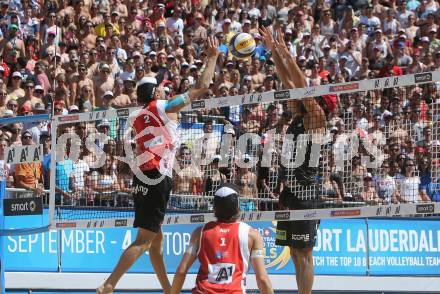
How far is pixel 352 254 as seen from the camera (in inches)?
647

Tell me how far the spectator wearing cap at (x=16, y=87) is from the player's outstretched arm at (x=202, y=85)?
8.21m

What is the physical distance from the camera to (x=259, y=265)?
7.97 m

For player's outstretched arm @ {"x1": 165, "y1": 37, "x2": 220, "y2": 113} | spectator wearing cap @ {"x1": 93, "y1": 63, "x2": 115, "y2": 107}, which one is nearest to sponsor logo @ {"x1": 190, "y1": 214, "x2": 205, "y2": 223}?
player's outstretched arm @ {"x1": 165, "y1": 37, "x2": 220, "y2": 113}

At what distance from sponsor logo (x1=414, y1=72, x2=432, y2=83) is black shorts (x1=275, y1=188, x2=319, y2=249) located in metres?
1.89

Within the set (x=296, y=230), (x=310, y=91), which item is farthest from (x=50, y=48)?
(x=296, y=230)

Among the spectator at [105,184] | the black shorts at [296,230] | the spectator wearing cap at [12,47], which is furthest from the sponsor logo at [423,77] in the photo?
the spectator wearing cap at [12,47]

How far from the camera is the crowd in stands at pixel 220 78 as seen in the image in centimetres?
1347

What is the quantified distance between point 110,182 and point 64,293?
1753 mm

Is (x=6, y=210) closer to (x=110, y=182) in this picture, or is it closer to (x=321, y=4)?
(x=110, y=182)

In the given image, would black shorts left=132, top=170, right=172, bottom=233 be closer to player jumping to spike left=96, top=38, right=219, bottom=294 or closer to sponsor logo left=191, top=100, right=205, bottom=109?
player jumping to spike left=96, top=38, right=219, bottom=294

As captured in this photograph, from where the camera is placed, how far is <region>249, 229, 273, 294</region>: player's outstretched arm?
310 inches

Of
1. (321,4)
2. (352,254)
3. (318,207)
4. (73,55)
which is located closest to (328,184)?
(318,207)

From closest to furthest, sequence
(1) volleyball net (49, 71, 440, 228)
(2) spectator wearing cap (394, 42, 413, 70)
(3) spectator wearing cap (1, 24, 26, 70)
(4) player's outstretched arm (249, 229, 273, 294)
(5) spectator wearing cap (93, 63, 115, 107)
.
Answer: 1. (4) player's outstretched arm (249, 229, 273, 294)
2. (1) volleyball net (49, 71, 440, 228)
3. (5) spectator wearing cap (93, 63, 115, 107)
4. (3) spectator wearing cap (1, 24, 26, 70)
5. (2) spectator wearing cap (394, 42, 413, 70)

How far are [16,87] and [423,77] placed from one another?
32.2 ft
